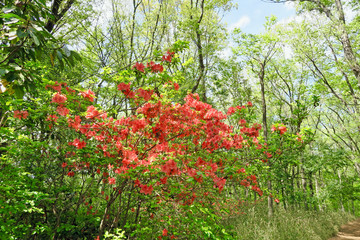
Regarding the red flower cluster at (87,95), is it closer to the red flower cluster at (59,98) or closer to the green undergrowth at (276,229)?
the red flower cluster at (59,98)

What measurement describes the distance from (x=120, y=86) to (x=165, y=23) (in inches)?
290

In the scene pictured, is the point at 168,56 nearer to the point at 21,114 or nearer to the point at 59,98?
the point at 59,98

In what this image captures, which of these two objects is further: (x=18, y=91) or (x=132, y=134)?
(x=132, y=134)

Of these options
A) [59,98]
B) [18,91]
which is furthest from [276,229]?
[18,91]

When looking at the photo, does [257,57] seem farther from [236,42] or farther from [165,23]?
[165,23]

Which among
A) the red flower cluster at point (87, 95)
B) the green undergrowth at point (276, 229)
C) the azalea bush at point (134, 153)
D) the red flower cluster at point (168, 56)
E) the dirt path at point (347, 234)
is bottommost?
the dirt path at point (347, 234)

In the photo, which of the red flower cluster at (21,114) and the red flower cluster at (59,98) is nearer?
the red flower cluster at (59,98)

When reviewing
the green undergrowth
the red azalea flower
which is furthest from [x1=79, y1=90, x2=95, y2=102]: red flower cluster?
the green undergrowth

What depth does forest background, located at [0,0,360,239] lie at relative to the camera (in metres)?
2.76

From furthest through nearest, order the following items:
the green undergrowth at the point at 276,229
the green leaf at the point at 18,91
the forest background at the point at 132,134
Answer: the green undergrowth at the point at 276,229
the forest background at the point at 132,134
the green leaf at the point at 18,91

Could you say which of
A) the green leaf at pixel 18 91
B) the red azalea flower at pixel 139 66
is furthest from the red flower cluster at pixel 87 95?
the green leaf at pixel 18 91

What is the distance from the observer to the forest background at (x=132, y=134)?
276cm

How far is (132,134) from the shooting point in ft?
12.1

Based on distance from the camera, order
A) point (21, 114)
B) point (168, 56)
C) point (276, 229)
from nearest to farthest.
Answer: point (168, 56)
point (21, 114)
point (276, 229)
